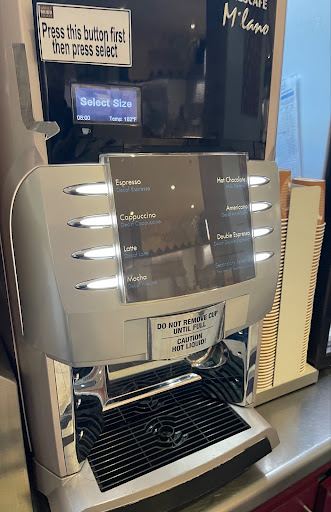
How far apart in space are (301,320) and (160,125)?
19.9 inches

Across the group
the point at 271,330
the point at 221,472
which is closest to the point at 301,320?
the point at 271,330

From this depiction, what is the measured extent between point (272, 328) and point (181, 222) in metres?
0.39

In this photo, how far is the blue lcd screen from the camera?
45 centimetres

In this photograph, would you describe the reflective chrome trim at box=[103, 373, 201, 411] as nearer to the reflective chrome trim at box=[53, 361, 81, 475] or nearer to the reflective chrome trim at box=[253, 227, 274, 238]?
the reflective chrome trim at box=[53, 361, 81, 475]

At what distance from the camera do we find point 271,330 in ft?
2.61

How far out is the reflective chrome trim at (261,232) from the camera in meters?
0.56

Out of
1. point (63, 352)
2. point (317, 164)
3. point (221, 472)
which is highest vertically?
point (317, 164)

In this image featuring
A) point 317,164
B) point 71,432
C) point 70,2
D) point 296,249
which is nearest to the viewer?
point 70,2

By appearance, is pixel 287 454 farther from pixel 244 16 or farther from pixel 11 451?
pixel 244 16

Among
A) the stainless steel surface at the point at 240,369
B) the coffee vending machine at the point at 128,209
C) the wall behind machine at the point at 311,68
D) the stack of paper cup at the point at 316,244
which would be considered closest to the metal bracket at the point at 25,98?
the coffee vending machine at the point at 128,209

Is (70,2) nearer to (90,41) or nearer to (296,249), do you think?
(90,41)

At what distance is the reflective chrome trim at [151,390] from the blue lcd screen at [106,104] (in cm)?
41

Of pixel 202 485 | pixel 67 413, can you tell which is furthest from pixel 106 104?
pixel 202 485

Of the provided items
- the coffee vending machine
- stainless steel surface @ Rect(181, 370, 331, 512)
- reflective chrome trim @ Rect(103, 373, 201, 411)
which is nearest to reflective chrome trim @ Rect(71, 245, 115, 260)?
the coffee vending machine
